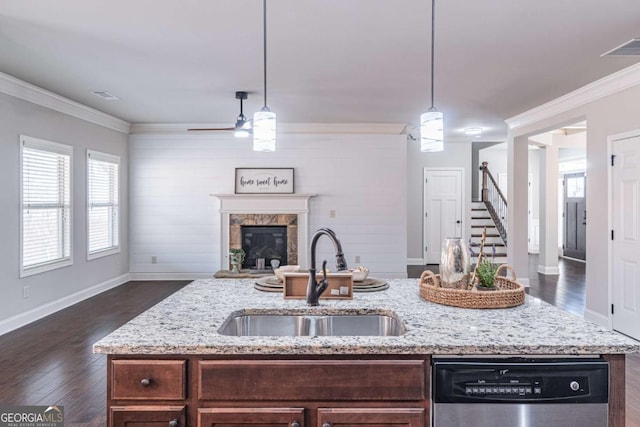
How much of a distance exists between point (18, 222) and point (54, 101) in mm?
1541

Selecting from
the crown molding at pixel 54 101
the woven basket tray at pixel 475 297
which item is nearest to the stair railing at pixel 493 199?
the crown molding at pixel 54 101

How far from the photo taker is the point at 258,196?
21.9 ft

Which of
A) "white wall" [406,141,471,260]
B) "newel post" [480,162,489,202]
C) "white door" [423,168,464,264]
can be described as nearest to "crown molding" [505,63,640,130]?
"white wall" [406,141,471,260]

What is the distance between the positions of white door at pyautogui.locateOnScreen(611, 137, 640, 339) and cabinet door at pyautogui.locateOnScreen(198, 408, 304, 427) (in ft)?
13.3

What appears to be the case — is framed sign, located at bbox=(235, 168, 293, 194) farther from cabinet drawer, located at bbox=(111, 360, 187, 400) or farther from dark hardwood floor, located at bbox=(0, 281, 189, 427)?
cabinet drawer, located at bbox=(111, 360, 187, 400)

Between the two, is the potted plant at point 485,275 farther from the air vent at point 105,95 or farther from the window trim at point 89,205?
the window trim at point 89,205

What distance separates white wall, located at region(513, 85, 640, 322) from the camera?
13.9 ft

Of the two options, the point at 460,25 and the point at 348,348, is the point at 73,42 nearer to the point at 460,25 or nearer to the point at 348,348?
the point at 460,25

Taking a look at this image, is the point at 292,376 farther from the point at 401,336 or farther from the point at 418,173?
the point at 418,173

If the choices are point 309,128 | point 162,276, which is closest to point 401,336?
point 309,128

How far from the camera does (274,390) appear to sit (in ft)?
4.51

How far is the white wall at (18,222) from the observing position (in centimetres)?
422

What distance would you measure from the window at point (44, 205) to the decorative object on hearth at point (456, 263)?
4583 millimetres

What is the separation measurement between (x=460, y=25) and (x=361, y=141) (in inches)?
151
